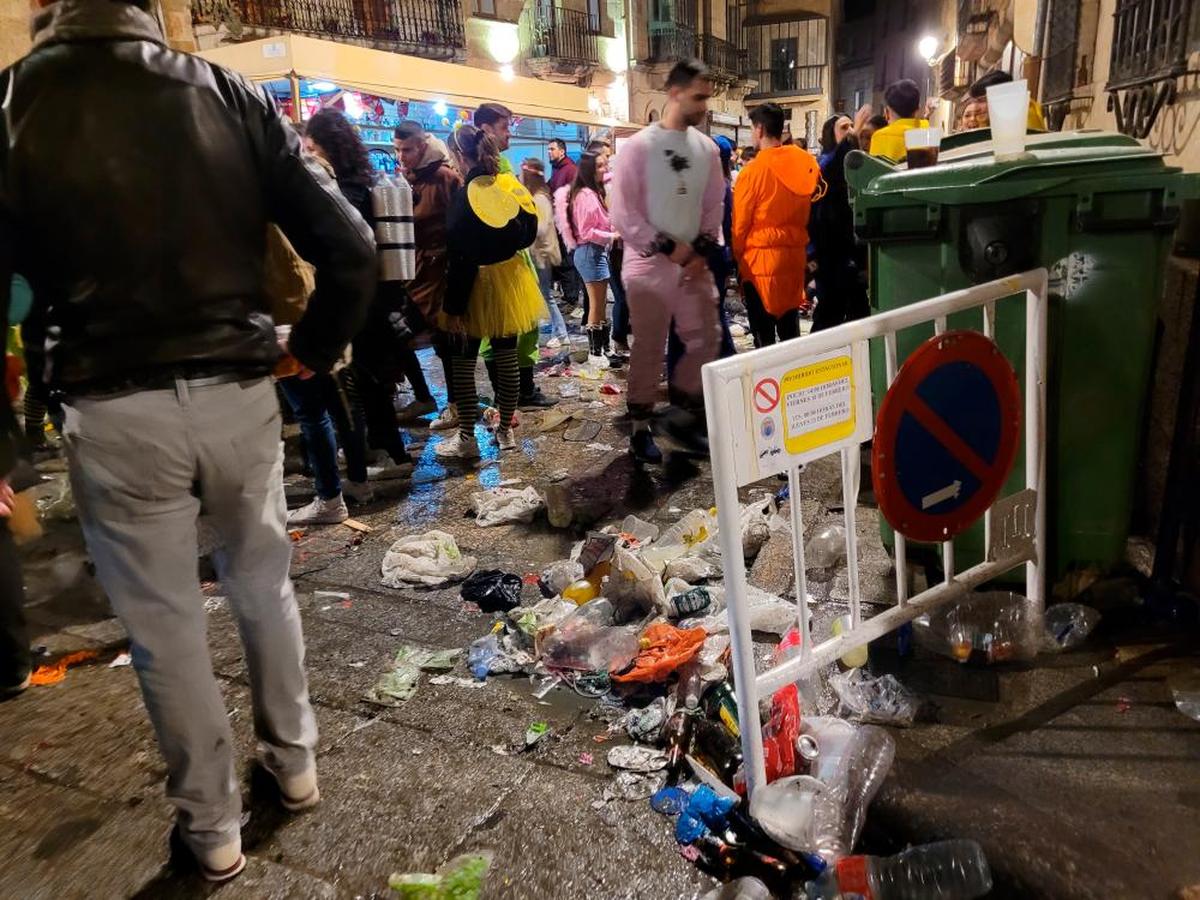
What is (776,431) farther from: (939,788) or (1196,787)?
(1196,787)

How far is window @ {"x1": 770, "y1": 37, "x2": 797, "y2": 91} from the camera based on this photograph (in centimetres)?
3806

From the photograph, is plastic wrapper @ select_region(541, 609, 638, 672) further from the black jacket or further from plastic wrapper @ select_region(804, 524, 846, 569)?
the black jacket

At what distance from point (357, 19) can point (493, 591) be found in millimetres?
21296

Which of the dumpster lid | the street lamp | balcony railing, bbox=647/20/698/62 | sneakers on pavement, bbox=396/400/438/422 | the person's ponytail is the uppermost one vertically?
balcony railing, bbox=647/20/698/62

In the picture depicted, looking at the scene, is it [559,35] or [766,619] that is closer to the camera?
[766,619]

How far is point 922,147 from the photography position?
321 centimetres

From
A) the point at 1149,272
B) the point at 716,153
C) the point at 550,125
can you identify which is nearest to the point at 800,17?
the point at 550,125

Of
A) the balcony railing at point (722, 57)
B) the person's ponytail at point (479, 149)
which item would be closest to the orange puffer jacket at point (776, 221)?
the person's ponytail at point (479, 149)

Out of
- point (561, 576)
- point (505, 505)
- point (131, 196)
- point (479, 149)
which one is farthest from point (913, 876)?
point (479, 149)

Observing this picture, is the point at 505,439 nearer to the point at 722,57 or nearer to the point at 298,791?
the point at 298,791

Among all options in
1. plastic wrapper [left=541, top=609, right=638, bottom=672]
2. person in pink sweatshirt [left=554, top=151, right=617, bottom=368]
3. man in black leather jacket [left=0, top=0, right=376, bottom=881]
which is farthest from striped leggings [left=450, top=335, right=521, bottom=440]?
man in black leather jacket [left=0, top=0, right=376, bottom=881]

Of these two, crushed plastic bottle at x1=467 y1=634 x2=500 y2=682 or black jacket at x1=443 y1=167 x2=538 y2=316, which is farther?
black jacket at x1=443 y1=167 x2=538 y2=316

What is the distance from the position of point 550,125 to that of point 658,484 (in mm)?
16038

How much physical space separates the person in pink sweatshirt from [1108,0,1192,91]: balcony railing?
4.33 m
